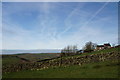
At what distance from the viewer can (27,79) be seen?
57.6 ft

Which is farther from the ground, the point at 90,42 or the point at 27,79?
the point at 90,42

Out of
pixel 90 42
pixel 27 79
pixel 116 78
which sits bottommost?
pixel 27 79

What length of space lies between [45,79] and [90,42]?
214ft

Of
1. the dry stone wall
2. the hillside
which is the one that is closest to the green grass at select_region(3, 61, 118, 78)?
the hillside

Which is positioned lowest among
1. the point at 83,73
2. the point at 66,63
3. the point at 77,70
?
the point at 66,63

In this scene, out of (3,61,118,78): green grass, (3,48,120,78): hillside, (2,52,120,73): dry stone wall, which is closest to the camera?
(3,61,118,78): green grass

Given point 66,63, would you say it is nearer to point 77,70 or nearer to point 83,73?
point 77,70

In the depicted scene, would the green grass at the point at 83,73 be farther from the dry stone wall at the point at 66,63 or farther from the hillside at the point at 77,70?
the dry stone wall at the point at 66,63

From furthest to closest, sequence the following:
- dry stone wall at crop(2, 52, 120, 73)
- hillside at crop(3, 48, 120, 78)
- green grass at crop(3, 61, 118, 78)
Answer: dry stone wall at crop(2, 52, 120, 73) → hillside at crop(3, 48, 120, 78) → green grass at crop(3, 61, 118, 78)

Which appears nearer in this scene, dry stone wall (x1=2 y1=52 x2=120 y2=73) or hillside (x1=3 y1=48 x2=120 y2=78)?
hillside (x1=3 y1=48 x2=120 y2=78)

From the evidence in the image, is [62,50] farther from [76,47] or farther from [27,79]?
[27,79]

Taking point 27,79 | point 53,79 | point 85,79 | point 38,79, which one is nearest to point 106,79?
point 85,79

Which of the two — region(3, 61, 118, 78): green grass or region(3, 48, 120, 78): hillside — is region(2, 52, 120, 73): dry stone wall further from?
region(3, 61, 118, 78): green grass

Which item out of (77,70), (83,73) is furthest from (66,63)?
(83,73)
